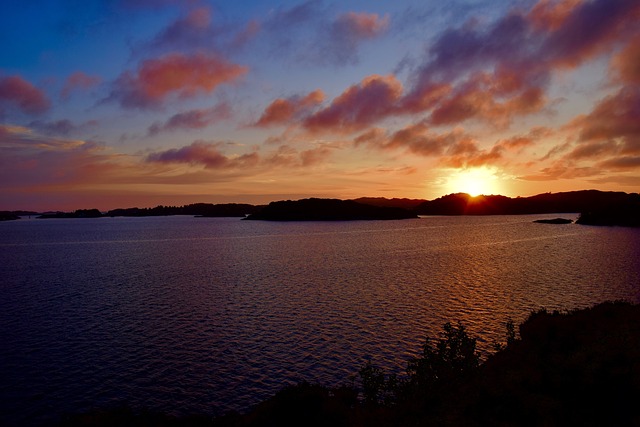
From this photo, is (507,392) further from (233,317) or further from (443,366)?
(233,317)

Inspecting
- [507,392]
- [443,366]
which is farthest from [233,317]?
[507,392]

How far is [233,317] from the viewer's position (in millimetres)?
54906

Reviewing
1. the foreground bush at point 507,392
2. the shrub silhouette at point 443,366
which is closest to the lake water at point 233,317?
the foreground bush at point 507,392

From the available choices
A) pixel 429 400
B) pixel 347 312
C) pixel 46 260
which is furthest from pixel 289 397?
pixel 46 260

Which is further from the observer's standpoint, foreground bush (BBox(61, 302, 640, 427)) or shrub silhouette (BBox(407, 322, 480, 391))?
shrub silhouette (BBox(407, 322, 480, 391))

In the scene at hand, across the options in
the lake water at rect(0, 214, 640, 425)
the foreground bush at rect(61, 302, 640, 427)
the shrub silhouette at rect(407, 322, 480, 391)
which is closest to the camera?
the foreground bush at rect(61, 302, 640, 427)

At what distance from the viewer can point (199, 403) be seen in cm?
3119

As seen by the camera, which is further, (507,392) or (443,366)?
(443,366)

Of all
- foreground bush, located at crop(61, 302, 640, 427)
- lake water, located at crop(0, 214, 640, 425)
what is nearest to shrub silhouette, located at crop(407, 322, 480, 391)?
foreground bush, located at crop(61, 302, 640, 427)

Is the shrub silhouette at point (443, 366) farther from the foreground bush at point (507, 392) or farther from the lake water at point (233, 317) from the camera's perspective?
the lake water at point (233, 317)

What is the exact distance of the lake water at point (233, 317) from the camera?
3409cm

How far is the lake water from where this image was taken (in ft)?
112

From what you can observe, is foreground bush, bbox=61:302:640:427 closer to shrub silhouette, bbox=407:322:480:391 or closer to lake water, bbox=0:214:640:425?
shrub silhouette, bbox=407:322:480:391

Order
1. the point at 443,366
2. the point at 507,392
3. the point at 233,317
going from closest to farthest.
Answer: the point at 507,392 < the point at 443,366 < the point at 233,317
